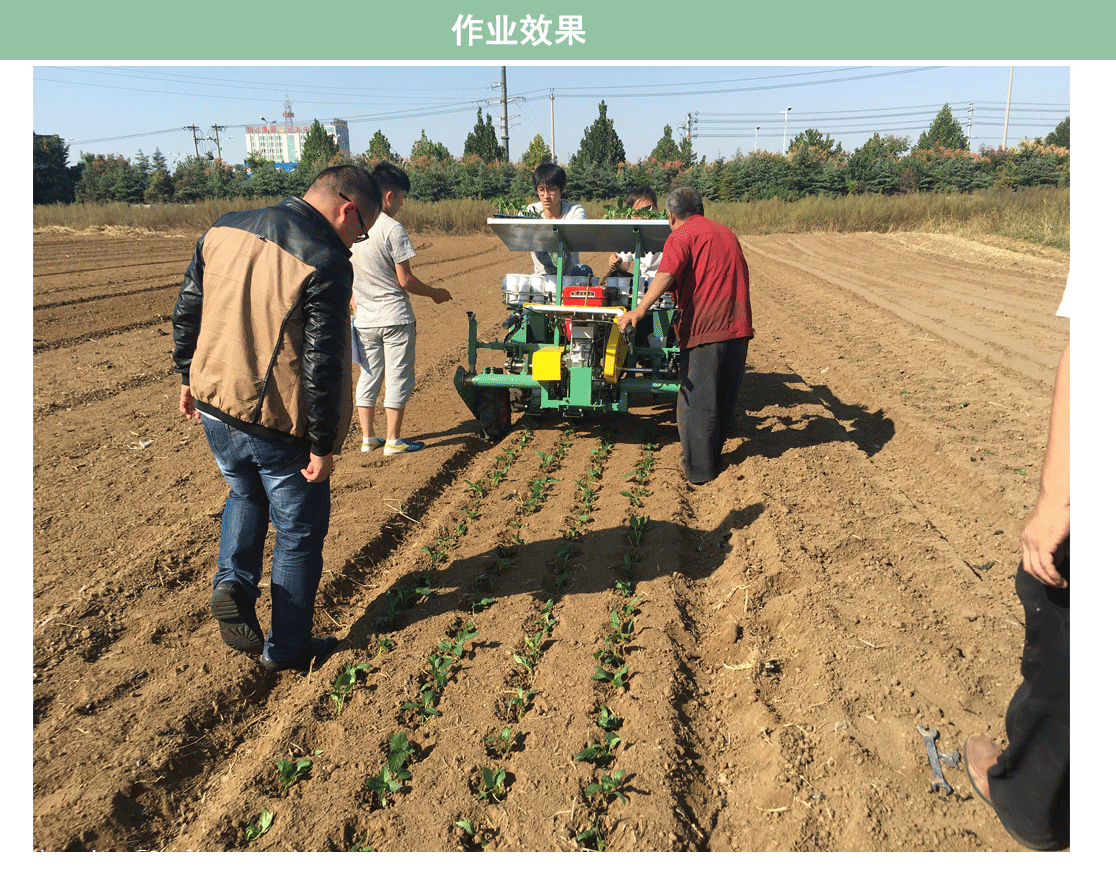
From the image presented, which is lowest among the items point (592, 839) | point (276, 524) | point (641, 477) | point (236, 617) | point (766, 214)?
point (592, 839)

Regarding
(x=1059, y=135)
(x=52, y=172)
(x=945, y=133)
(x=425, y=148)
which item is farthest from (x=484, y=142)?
(x=1059, y=135)

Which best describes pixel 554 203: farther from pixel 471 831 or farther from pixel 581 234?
pixel 471 831

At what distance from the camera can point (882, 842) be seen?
2.32m

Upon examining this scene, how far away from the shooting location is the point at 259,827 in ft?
8.02

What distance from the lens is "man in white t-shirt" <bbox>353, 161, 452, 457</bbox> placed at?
531 cm

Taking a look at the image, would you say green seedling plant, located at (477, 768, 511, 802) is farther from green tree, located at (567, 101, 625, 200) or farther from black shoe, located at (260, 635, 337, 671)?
green tree, located at (567, 101, 625, 200)

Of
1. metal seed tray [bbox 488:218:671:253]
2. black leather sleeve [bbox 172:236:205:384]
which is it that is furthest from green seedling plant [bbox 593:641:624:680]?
metal seed tray [bbox 488:218:671:253]

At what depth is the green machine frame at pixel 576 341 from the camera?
5555 mm

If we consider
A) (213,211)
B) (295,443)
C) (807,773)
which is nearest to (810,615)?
(807,773)

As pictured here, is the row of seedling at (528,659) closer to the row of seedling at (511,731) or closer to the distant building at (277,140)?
the row of seedling at (511,731)

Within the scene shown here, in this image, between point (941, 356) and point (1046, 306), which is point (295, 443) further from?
point (1046, 306)

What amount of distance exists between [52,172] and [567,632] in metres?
51.0

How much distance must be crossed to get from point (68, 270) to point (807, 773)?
19703 millimetres

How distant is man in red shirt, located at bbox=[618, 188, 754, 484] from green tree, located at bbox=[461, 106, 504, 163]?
48.5 meters
